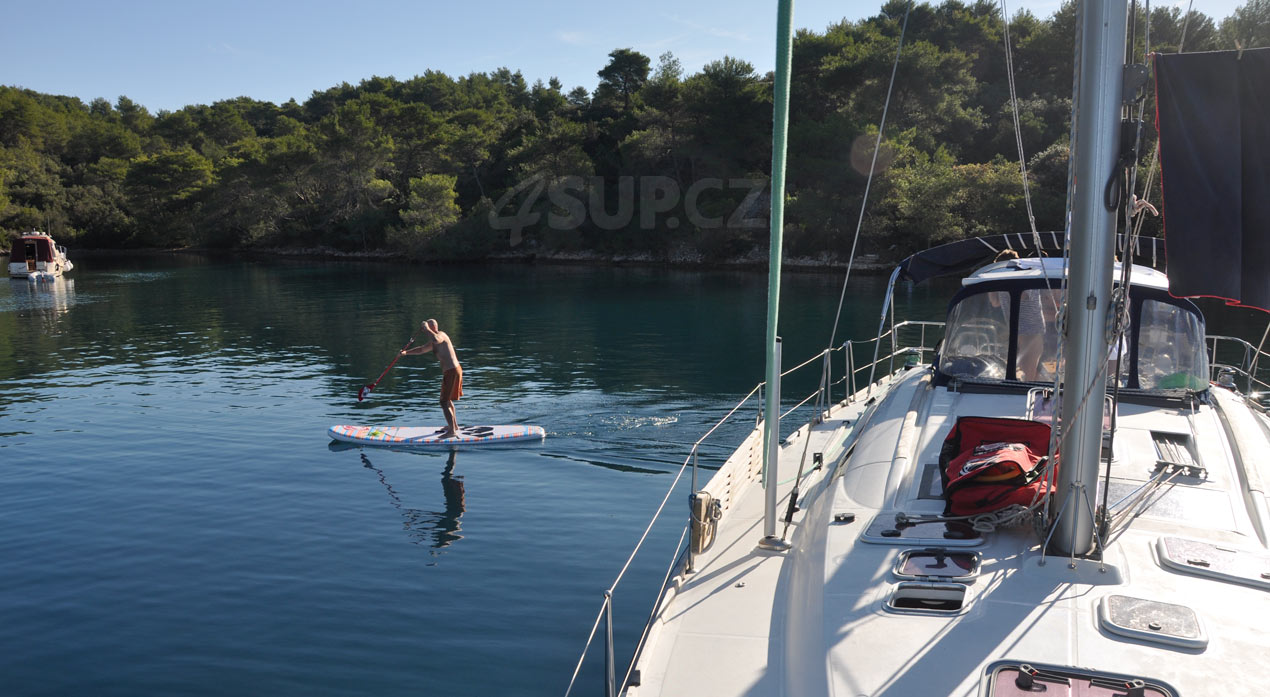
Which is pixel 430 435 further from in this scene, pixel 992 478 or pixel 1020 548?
pixel 1020 548

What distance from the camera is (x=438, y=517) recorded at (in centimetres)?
1238

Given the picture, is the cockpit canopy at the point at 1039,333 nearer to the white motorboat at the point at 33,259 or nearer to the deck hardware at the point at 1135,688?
the deck hardware at the point at 1135,688

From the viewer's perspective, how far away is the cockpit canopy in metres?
8.11

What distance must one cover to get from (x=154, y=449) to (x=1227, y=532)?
17.0 meters

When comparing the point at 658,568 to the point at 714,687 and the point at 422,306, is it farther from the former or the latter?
the point at 422,306

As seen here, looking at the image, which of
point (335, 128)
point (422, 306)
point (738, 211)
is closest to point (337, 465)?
point (422, 306)

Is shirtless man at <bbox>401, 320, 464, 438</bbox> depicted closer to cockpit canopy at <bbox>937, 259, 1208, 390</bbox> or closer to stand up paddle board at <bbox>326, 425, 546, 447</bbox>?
stand up paddle board at <bbox>326, 425, 546, 447</bbox>

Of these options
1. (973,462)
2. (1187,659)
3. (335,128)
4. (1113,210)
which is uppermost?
(335,128)

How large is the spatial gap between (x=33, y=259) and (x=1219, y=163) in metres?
66.1

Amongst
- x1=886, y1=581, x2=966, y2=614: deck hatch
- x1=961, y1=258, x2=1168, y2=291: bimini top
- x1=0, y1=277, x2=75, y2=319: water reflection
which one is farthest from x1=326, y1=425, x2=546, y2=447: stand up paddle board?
x1=0, y1=277, x2=75, y2=319: water reflection

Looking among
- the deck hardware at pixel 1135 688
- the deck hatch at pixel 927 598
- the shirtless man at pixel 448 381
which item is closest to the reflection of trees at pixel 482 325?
the shirtless man at pixel 448 381

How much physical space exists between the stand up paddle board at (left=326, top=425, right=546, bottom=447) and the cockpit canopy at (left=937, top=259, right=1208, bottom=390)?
359 inches

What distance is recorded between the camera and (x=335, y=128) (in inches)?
2817

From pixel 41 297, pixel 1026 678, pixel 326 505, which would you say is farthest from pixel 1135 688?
pixel 41 297
